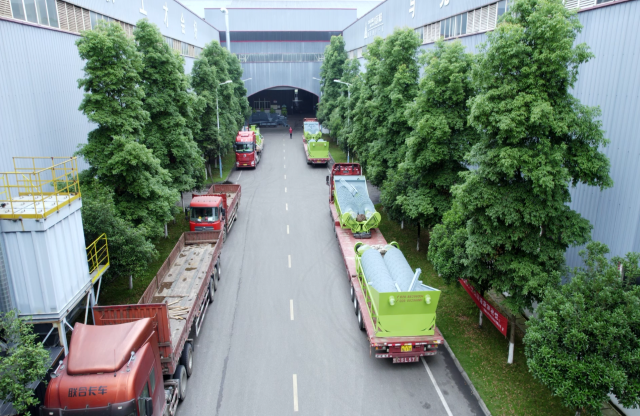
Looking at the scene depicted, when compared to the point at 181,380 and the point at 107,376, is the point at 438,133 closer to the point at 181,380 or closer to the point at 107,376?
the point at 181,380

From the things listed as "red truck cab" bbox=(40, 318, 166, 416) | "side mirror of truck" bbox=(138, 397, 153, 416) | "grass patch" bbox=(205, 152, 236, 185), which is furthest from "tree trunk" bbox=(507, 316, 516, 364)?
"grass patch" bbox=(205, 152, 236, 185)

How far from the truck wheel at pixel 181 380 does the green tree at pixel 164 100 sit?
1309 centimetres

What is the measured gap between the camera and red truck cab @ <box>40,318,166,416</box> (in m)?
8.66

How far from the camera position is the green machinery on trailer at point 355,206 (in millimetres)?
21766

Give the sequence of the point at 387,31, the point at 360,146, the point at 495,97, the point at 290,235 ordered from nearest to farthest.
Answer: the point at 495,97
the point at 290,235
the point at 360,146
the point at 387,31

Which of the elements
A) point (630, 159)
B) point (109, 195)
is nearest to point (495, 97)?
point (630, 159)

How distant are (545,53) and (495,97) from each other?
152cm

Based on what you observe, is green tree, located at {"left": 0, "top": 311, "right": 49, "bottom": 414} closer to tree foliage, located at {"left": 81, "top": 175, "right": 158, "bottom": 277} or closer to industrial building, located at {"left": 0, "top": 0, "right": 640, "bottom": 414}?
industrial building, located at {"left": 0, "top": 0, "right": 640, "bottom": 414}

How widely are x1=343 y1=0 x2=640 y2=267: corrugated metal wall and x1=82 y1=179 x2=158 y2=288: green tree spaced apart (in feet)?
50.3

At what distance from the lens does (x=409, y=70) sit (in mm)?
22969

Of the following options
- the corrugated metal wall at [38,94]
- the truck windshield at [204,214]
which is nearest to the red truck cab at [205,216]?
the truck windshield at [204,214]

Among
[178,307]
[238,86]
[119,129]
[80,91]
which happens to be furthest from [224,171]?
[178,307]

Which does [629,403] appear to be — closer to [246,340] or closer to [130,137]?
[246,340]

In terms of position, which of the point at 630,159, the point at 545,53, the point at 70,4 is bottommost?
the point at 630,159
